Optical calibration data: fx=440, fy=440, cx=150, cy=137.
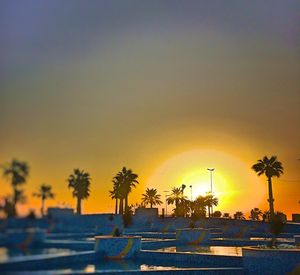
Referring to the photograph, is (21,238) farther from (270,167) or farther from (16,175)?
(270,167)

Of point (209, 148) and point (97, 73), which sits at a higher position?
point (209, 148)

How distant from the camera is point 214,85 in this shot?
10.4 m

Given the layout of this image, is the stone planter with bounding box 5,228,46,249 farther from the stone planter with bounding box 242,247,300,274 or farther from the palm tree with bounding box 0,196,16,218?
the stone planter with bounding box 242,247,300,274

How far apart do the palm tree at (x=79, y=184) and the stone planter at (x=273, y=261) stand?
6657mm

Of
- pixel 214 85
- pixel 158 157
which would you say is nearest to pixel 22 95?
pixel 158 157

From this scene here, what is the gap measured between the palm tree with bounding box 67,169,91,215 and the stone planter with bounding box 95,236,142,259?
20.9ft

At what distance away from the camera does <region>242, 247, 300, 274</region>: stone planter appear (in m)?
10.3

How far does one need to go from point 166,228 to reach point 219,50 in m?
23.0

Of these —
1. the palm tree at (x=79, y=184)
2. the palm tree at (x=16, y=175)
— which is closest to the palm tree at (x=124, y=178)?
the palm tree at (x=79, y=184)

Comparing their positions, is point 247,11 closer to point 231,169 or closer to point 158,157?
point 158,157

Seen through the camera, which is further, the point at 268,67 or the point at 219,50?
the point at 268,67

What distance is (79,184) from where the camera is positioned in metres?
5.04

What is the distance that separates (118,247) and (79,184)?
7.99 m

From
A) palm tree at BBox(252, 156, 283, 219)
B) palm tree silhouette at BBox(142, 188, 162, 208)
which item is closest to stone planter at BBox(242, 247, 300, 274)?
palm tree silhouette at BBox(142, 188, 162, 208)
